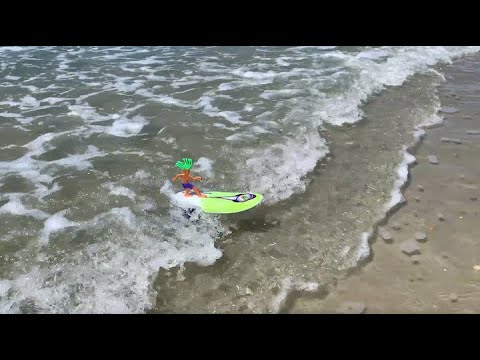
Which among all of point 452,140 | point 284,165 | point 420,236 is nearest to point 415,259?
point 420,236

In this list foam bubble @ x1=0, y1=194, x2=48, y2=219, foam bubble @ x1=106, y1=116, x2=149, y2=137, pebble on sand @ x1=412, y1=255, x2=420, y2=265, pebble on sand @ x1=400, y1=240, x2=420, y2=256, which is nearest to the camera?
pebble on sand @ x1=412, y1=255, x2=420, y2=265

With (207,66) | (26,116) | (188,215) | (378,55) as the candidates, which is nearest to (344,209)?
(188,215)

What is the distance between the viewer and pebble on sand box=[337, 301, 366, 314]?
4152 millimetres

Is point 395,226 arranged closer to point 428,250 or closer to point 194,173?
point 428,250

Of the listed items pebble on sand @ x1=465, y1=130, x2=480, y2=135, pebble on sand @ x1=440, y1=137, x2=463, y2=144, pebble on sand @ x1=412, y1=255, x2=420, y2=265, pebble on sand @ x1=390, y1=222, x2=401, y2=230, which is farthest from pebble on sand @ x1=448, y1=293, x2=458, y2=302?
pebble on sand @ x1=465, y1=130, x2=480, y2=135

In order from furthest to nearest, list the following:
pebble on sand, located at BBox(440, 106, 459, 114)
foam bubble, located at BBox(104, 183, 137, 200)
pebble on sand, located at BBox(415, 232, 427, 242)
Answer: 1. pebble on sand, located at BBox(440, 106, 459, 114)
2. foam bubble, located at BBox(104, 183, 137, 200)
3. pebble on sand, located at BBox(415, 232, 427, 242)

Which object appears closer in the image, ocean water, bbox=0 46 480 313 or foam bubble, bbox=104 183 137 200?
ocean water, bbox=0 46 480 313

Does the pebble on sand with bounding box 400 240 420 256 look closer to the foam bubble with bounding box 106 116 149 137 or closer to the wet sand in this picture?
the wet sand

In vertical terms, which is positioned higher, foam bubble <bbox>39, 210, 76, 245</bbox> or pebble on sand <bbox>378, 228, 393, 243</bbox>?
foam bubble <bbox>39, 210, 76, 245</bbox>

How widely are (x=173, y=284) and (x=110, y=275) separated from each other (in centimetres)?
73

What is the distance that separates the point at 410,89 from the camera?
34.4ft

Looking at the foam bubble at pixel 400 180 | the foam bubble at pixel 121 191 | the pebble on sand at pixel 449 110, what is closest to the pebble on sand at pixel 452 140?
the foam bubble at pixel 400 180

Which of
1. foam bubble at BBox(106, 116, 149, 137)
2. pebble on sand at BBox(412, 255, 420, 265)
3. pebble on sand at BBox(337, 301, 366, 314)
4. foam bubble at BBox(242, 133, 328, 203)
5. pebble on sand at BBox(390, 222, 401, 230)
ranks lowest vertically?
pebble on sand at BBox(337, 301, 366, 314)

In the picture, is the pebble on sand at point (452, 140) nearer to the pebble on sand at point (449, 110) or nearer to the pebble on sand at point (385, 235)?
the pebble on sand at point (449, 110)
